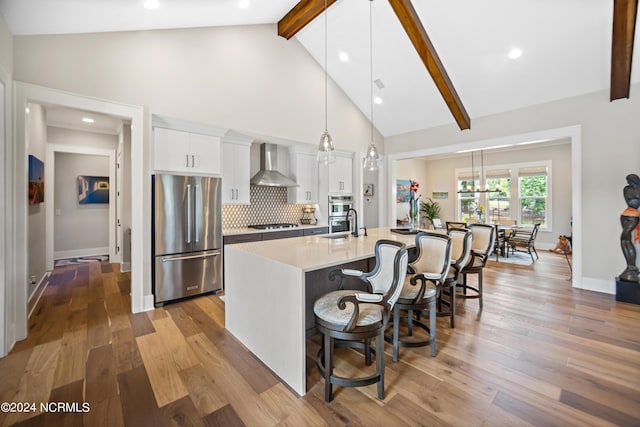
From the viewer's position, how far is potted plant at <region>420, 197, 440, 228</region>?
9.54 m

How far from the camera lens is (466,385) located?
1971 mm

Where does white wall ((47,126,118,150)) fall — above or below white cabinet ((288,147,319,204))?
above

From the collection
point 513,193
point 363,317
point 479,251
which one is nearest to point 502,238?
point 513,193

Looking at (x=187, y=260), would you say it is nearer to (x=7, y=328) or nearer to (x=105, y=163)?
(x=7, y=328)

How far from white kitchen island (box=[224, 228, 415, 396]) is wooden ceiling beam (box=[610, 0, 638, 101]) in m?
3.43

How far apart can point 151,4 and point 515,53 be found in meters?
4.62

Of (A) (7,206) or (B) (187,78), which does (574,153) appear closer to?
(B) (187,78)

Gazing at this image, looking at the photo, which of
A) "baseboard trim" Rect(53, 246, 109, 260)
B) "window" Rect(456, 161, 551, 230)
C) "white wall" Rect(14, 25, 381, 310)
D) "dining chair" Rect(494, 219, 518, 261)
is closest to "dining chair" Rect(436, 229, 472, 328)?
"white wall" Rect(14, 25, 381, 310)

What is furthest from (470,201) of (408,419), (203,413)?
(203,413)

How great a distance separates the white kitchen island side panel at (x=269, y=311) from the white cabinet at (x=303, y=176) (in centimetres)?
279

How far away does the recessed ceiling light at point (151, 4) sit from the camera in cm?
279

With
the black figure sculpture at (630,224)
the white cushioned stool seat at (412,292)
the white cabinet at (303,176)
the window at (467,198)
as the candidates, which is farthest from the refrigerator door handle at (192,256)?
the window at (467,198)

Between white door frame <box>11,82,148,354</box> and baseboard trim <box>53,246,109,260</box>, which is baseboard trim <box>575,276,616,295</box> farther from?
baseboard trim <box>53,246,109,260</box>

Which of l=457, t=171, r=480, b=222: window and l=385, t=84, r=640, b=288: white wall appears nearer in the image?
l=385, t=84, r=640, b=288: white wall
